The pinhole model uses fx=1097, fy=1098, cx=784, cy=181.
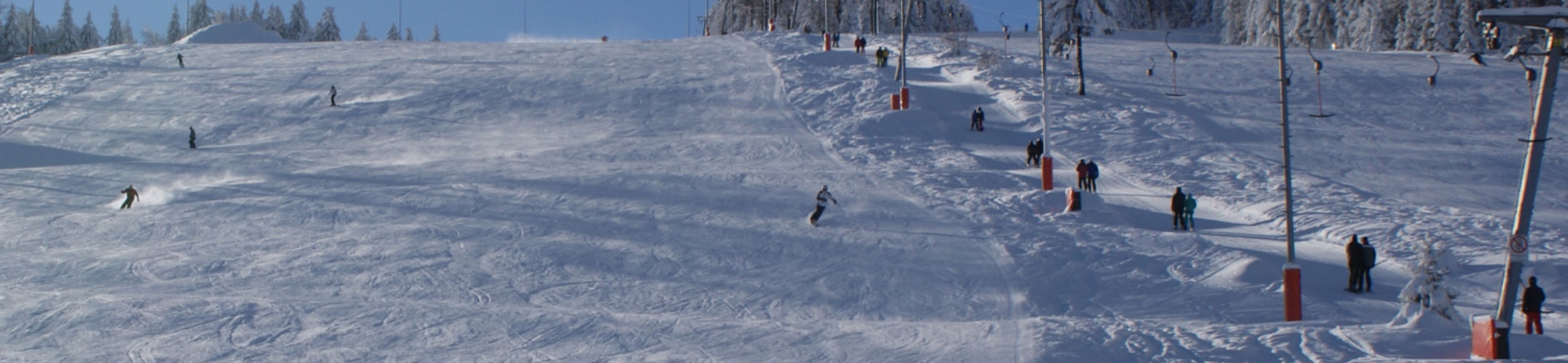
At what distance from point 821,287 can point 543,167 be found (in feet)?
40.7

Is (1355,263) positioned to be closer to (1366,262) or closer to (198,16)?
(1366,262)

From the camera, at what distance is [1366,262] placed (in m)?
14.5

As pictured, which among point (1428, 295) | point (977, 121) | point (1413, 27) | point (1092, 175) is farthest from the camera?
point (1413, 27)

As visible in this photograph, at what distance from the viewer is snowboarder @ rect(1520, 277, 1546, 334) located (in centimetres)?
1202

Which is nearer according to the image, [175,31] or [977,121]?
[977,121]

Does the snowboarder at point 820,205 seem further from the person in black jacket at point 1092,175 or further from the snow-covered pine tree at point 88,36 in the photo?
the snow-covered pine tree at point 88,36

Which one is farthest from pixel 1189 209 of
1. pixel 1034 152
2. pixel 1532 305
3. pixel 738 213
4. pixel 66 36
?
pixel 66 36

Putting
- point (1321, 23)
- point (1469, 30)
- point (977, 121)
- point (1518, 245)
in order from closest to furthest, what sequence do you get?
point (1518, 245) < point (977, 121) < point (1469, 30) < point (1321, 23)

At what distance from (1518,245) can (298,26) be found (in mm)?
93604

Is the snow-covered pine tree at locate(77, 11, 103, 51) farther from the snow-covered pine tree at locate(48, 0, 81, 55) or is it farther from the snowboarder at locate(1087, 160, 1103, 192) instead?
the snowboarder at locate(1087, 160, 1103, 192)

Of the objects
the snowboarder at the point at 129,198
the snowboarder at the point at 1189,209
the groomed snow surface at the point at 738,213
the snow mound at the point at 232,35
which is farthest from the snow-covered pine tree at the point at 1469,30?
the snow mound at the point at 232,35

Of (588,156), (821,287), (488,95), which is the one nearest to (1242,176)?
(821,287)

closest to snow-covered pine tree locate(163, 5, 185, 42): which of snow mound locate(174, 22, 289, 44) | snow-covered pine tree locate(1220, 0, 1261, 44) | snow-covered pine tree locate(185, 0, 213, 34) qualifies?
snow-covered pine tree locate(185, 0, 213, 34)

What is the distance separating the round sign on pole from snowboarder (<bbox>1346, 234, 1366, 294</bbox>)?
401 cm
